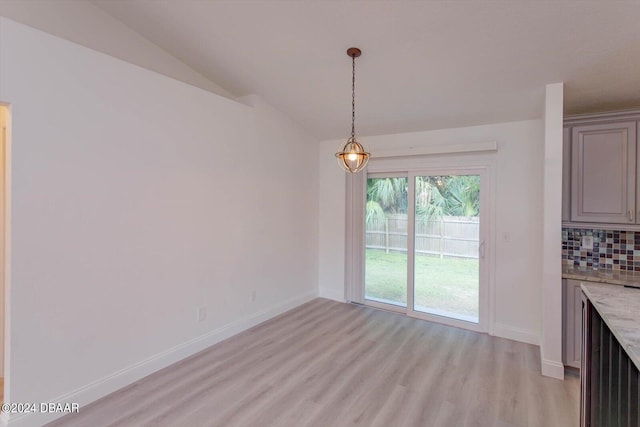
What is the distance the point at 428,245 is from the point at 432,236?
0.46 feet

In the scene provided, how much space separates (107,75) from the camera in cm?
255

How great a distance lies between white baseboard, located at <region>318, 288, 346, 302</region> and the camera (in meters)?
5.05

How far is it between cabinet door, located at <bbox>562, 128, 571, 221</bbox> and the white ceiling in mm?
400

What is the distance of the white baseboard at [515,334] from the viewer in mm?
3588

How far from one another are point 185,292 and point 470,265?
3.46 m

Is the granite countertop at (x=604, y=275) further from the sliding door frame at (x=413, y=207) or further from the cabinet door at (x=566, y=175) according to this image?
the sliding door frame at (x=413, y=207)

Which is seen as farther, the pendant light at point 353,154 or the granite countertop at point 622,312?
the pendant light at point 353,154

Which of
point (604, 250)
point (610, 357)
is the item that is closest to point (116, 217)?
point (610, 357)

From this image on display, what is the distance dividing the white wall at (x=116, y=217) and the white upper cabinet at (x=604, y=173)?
3457 mm

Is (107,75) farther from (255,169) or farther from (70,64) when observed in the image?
(255,169)

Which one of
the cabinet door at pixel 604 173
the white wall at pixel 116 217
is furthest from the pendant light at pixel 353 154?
the cabinet door at pixel 604 173

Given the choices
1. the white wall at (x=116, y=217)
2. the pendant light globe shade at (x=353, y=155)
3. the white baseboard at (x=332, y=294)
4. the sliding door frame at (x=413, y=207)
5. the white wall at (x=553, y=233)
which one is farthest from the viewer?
the white baseboard at (x=332, y=294)

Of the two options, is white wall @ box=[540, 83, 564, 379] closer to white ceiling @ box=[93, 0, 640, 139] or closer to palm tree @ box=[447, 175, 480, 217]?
white ceiling @ box=[93, 0, 640, 139]

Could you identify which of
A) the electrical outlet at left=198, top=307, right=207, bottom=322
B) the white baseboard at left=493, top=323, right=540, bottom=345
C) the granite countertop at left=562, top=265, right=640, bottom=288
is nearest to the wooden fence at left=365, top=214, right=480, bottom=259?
the white baseboard at left=493, top=323, right=540, bottom=345
